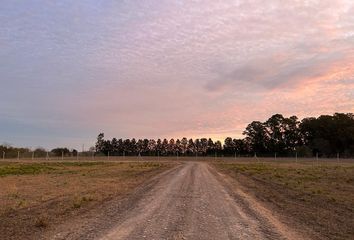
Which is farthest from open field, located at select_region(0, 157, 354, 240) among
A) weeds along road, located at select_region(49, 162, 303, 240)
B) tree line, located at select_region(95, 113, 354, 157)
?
tree line, located at select_region(95, 113, 354, 157)

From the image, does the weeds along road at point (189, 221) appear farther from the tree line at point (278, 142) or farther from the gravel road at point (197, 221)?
the tree line at point (278, 142)

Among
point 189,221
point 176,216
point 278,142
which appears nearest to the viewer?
point 189,221

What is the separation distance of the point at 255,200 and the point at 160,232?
906 centimetres

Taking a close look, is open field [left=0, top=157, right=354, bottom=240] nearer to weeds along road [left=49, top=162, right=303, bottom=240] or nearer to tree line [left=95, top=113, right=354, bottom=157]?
weeds along road [left=49, top=162, right=303, bottom=240]

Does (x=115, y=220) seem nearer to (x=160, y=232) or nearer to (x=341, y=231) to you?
(x=160, y=232)

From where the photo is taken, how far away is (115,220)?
13.0 metres

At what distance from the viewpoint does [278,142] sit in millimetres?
161500

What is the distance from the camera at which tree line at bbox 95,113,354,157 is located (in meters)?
141

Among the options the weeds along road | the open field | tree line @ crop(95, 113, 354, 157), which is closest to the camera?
the weeds along road

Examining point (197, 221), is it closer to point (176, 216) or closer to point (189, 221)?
point (189, 221)

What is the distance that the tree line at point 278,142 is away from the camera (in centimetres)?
14138

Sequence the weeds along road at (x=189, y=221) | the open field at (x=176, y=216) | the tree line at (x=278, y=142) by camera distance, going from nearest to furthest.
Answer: the weeds along road at (x=189, y=221) < the open field at (x=176, y=216) < the tree line at (x=278, y=142)

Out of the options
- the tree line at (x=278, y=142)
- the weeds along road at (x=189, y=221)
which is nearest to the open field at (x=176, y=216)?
the weeds along road at (x=189, y=221)

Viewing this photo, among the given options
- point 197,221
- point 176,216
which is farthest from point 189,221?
point 176,216
